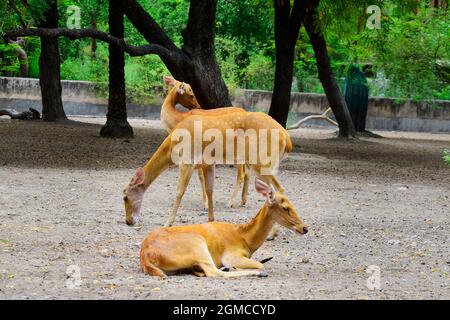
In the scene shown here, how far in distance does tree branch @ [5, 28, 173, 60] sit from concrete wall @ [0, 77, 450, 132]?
12152 mm

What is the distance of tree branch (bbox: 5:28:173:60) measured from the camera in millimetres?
16672

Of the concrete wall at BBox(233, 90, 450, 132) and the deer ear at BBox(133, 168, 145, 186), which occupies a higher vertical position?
the deer ear at BBox(133, 168, 145, 186)

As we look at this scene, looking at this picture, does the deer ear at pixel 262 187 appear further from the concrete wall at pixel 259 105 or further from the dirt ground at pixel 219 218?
the concrete wall at pixel 259 105

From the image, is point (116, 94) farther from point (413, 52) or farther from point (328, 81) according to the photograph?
point (413, 52)

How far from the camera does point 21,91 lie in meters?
30.4

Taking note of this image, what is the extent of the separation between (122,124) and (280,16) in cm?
409

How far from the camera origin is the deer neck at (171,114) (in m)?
13.0

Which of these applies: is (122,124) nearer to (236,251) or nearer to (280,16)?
(280,16)

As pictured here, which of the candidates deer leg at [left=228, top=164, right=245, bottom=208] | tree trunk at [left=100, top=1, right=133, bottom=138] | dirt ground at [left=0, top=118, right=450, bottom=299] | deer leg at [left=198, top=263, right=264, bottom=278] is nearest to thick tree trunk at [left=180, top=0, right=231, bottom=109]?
dirt ground at [left=0, top=118, right=450, bottom=299]

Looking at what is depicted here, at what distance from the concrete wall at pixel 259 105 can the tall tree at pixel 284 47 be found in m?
8.47

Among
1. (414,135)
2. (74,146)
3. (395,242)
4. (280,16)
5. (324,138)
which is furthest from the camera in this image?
(414,135)

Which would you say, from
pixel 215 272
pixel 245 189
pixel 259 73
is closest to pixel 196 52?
pixel 245 189

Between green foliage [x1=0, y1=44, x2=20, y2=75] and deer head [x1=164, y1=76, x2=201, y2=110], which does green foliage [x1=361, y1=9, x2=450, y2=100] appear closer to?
deer head [x1=164, y1=76, x2=201, y2=110]

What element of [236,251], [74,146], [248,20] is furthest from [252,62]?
[236,251]
